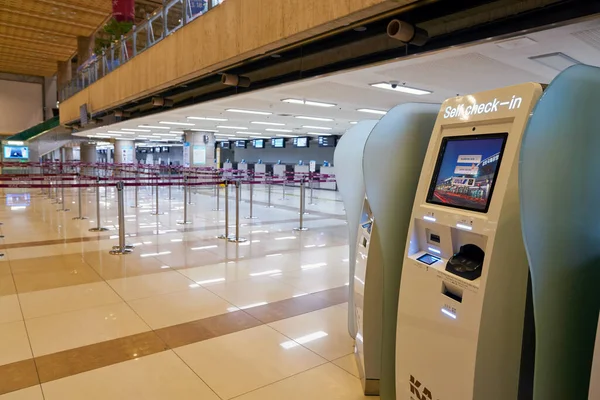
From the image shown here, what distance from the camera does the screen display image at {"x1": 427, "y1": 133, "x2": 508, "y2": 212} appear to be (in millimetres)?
1632

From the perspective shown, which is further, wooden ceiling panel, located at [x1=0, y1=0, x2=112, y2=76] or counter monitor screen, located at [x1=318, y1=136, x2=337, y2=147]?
counter monitor screen, located at [x1=318, y1=136, x2=337, y2=147]

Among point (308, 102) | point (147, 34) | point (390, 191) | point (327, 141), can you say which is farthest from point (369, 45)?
point (327, 141)

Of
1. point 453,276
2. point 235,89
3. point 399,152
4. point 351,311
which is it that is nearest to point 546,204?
point 453,276

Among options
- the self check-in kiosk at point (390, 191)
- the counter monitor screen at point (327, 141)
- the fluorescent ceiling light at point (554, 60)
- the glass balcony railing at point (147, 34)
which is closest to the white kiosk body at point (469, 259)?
the self check-in kiosk at point (390, 191)

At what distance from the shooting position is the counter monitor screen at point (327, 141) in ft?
64.5

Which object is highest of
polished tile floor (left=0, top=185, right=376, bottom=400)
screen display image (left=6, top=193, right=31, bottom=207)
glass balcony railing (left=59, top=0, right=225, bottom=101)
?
glass balcony railing (left=59, top=0, right=225, bottom=101)

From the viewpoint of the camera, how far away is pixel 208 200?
519 inches

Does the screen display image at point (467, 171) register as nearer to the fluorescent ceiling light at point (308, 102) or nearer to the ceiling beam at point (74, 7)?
the fluorescent ceiling light at point (308, 102)

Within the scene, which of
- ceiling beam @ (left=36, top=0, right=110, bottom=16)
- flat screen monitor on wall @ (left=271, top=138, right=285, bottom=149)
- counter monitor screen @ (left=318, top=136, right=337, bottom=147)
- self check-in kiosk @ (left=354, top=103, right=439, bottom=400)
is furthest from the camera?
flat screen monitor on wall @ (left=271, top=138, right=285, bottom=149)

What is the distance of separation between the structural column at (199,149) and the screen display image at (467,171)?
1743cm

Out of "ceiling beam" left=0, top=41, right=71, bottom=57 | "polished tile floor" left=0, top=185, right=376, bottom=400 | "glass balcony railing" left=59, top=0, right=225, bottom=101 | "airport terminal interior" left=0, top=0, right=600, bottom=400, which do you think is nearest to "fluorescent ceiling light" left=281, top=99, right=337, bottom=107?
"airport terminal interior" left=0, top=0, right=600, bottom=400

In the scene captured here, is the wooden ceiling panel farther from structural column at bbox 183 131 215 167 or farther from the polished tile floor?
the polished tile floor

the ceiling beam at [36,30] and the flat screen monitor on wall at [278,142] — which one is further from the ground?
the ceiling beam at [36,30]

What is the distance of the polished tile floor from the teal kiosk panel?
127cm
